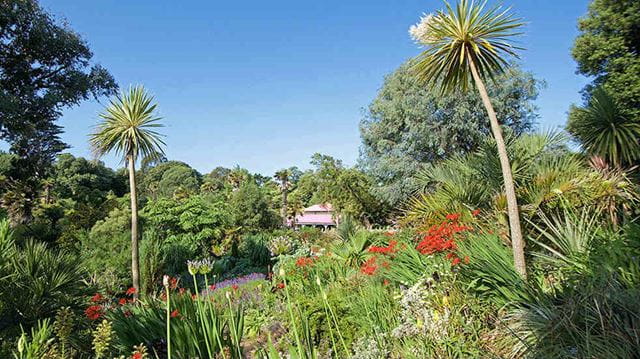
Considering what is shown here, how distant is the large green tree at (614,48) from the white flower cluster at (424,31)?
801 cm

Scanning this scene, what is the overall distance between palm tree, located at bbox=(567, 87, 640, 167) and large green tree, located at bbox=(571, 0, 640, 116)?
1.66 meters

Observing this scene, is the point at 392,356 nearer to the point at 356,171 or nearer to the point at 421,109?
the point at 421,109

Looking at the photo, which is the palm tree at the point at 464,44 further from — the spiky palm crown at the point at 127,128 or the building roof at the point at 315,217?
the building roof at the point at 315,217

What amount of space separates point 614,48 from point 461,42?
30.3ft

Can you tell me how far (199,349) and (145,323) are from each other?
0.83 metres

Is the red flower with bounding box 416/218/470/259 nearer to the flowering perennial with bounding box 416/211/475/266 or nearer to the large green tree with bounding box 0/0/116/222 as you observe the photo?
the flowering perennial with bounding box 416/211/475/266

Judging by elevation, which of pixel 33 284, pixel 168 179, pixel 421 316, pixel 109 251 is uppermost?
pixel 168 179

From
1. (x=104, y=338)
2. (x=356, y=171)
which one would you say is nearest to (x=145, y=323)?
(x=104, y=338)

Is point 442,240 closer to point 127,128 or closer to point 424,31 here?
point 424,31

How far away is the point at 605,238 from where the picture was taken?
3.41m

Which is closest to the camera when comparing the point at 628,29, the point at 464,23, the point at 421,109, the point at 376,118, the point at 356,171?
the point at 464,23

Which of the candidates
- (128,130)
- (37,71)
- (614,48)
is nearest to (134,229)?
(128,130)

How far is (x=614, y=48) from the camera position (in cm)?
1053

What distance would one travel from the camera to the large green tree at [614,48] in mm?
10039
